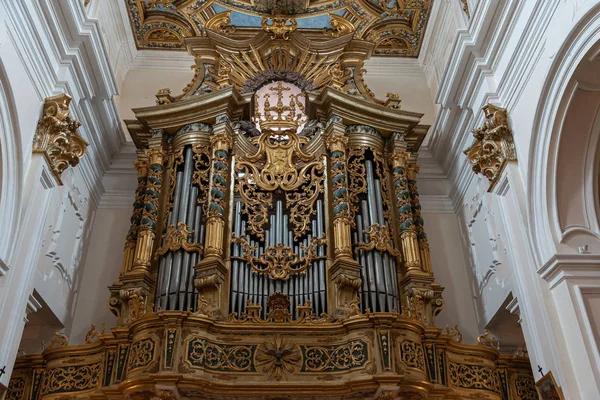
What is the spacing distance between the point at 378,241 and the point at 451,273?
78.1 inches

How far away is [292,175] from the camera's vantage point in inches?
343


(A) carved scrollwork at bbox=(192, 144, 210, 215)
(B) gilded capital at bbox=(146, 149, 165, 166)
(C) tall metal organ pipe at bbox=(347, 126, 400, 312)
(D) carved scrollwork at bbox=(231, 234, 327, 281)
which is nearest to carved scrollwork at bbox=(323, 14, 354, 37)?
(C) tall metal organ pipe at bbox=(347, 126, 400, 312)

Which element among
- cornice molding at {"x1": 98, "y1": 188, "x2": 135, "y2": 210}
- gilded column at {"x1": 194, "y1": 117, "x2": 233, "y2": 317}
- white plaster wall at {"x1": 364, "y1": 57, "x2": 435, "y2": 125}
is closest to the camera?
gilded column at {"x1": 194, "y1": 117, "x2": 233, "y2": 317}

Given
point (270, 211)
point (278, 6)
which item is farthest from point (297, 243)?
point (278, 6)

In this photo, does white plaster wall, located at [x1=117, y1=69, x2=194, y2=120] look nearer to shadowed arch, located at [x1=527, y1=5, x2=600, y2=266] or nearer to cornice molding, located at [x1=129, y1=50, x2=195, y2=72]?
cornice molding, located at [x1=129, y1=50, x2=195, y2=72]

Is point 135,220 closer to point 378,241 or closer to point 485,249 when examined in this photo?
point 378,241

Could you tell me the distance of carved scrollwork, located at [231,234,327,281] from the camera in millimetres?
7707

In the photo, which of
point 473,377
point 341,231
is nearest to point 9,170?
point 341,231

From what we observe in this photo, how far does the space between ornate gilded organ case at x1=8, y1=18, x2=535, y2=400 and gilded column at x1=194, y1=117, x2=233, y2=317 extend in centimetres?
2

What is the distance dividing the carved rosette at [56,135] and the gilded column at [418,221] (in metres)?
4.47

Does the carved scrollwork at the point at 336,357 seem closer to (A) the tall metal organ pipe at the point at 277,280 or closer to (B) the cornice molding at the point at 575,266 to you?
(A) the tall metal organ pipe at the point at 277,280

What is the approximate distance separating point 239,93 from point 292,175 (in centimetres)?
156

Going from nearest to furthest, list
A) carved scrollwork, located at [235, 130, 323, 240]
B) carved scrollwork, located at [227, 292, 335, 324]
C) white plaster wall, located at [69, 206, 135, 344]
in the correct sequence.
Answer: carved scrollwork, located at [227, 292, 335, 324] → carved scrollwork, located at [235, 130, 323, 240] → white plaster wall, located at [69, 206, 135, 344]

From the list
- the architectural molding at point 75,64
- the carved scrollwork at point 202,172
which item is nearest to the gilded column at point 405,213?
the carved scrollwork at point 202,172
